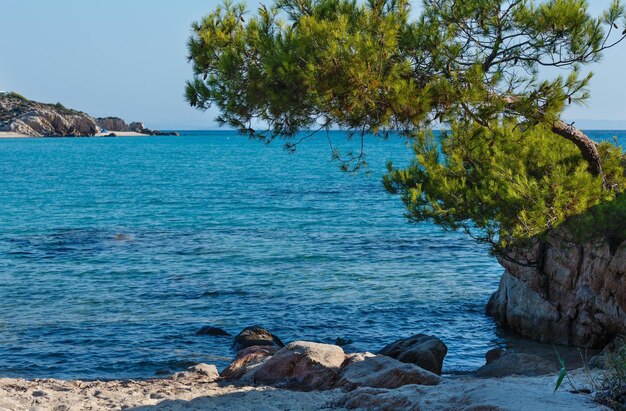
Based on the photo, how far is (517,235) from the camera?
14.0 meters

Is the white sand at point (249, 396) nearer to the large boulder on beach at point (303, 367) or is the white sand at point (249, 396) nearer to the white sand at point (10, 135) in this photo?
the large boulder on beach at point (303, 367)

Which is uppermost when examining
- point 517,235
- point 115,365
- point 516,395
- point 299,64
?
point 299,64

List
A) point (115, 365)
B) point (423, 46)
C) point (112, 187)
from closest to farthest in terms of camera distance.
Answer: point (423, 46) < point (115, 365) < point (112, 187)

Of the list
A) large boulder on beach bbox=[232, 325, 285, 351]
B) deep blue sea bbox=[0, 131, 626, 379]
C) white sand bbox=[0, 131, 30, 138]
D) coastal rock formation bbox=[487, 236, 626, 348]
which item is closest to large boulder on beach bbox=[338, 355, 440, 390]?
deep blue sea bbox=[0, 131, 626, 379]

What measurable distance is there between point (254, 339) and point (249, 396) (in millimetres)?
5174

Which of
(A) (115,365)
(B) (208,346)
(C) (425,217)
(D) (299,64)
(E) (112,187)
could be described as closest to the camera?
(D) (299,64)

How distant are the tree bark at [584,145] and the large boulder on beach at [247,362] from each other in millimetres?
7364

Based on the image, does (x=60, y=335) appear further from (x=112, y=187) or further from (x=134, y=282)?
(x=112, y=187)

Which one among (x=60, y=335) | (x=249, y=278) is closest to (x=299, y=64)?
(x=60, y=335)

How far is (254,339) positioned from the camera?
1828 centimetres

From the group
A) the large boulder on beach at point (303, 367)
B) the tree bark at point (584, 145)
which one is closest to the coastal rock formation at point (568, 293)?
the tree bark at point (584, 145)

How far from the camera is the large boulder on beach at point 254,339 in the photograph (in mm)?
18156

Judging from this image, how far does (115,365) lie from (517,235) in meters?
9.29

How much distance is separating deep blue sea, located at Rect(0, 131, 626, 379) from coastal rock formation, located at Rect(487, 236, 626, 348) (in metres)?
1.05
